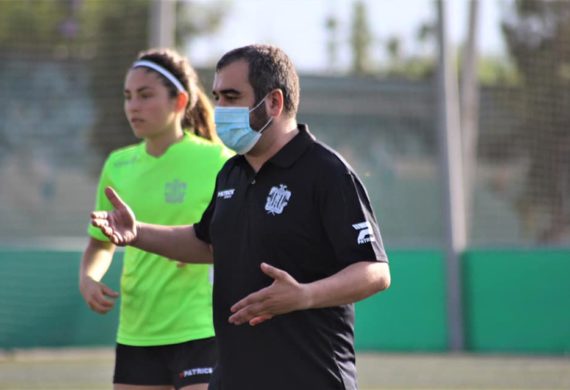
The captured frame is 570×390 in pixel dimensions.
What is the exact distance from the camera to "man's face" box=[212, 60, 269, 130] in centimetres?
405

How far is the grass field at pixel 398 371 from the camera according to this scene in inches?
438

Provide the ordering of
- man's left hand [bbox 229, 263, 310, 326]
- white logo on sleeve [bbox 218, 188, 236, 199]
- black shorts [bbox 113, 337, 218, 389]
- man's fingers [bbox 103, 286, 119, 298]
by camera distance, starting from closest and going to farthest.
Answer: man's left hand [bbox 229, 263, 310, 326], white logo on sleeve [bbox 218, 188, 236, 199], man's fingers [bbox 103, 286, 119, 298], black shorts [bbox 113, 337, 218, 389]

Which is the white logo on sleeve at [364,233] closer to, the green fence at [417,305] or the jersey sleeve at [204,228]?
the jersey sleeve at [204,228]

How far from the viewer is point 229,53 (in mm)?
4113

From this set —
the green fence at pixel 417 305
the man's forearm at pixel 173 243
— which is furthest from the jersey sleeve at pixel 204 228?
the green fence at pixel 417 305

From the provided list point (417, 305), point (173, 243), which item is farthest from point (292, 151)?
point (417, 305)

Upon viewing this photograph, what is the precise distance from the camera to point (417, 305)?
47.3ft

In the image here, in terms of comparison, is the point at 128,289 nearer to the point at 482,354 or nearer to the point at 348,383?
the point at 348,383

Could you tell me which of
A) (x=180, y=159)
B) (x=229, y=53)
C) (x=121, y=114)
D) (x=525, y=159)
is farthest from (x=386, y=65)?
(x=229, y=53)

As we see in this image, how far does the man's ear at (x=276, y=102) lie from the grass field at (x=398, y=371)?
6957 millimetres

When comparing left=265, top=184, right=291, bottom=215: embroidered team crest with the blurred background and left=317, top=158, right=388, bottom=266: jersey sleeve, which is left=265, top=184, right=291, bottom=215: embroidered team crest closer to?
left=317, top=158, right=388, bottom=266: jersey sleeve

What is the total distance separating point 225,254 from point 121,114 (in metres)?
11.5

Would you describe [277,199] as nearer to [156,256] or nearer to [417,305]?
[156,256]

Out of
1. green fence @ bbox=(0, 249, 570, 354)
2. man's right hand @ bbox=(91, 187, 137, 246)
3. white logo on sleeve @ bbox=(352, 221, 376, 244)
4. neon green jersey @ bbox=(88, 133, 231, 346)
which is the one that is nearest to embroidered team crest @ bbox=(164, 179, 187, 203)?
neon green jersey @ bbox=(88, 133, 231, 346)
